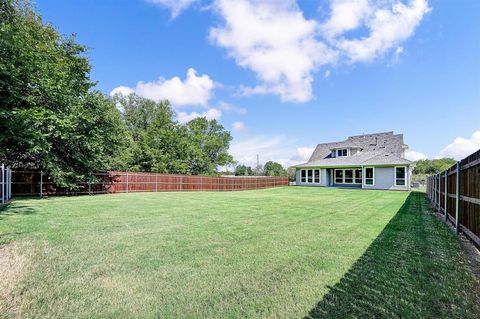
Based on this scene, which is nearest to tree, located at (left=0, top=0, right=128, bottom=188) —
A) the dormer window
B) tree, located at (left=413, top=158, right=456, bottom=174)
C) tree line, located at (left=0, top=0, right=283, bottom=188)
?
tree line, located at (left=0, top=0, right=283, bottom=188)

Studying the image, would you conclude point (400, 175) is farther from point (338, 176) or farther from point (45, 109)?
point (45, 109)

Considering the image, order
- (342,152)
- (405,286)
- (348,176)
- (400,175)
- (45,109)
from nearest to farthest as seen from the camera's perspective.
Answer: (405,286) < (45,109) < (400,175) < (348,176) < (342,152)

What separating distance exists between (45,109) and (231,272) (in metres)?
A: 13.6

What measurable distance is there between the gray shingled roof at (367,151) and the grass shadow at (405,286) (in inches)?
913

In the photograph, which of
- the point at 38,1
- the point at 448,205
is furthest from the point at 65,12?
the point at 448,205

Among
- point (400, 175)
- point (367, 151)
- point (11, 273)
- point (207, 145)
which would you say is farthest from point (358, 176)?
point (11, 273)

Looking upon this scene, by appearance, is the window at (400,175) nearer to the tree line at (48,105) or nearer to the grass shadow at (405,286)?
the grass shadow at (405,286)

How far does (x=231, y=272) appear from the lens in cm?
335

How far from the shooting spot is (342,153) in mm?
31484

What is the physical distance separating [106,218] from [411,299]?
6.78 meters

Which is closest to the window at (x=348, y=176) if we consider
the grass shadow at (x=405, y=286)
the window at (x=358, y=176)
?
the window at (x=358, y=176)

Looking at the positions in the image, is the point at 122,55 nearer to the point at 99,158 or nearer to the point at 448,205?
the point at 99,158

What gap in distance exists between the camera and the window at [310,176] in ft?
100

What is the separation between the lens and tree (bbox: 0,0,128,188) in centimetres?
1124
